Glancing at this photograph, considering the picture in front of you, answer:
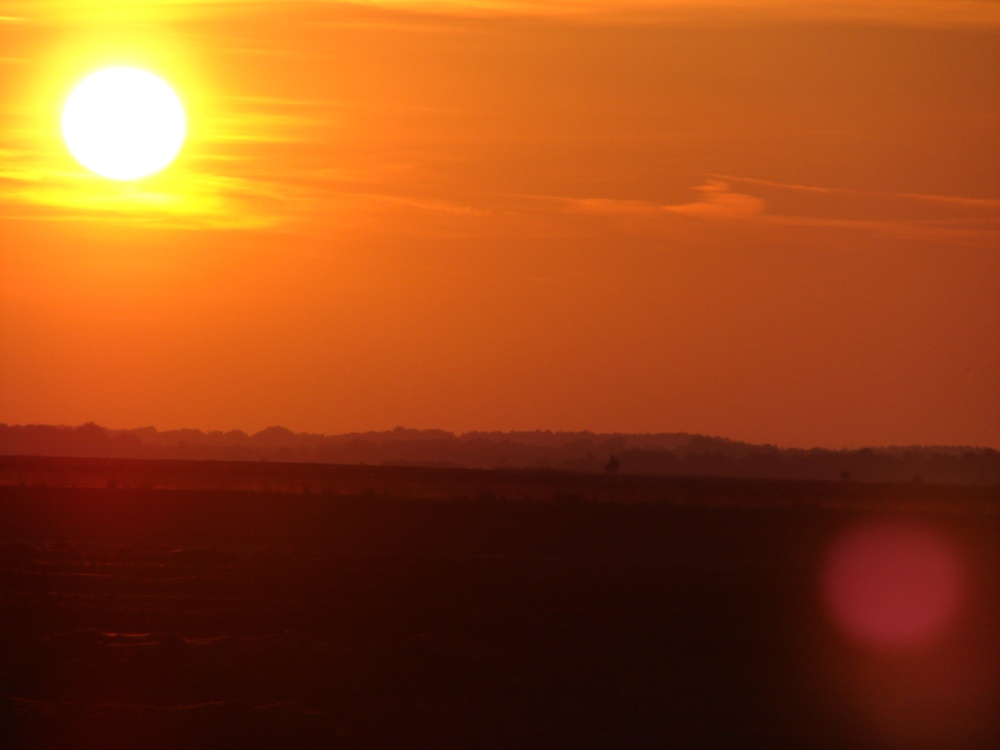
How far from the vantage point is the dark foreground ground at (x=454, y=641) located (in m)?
19.5

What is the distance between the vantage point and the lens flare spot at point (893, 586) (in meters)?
29.0

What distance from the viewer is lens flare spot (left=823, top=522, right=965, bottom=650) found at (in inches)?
1141

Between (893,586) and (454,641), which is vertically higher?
(893,586)

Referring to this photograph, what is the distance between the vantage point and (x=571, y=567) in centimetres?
3803

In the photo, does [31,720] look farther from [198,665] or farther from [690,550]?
[690,550]

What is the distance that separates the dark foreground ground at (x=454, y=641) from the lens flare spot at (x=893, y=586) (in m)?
0.46

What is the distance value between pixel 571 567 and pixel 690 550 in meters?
7.47

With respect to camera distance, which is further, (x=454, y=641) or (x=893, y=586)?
(x=893, y=586)

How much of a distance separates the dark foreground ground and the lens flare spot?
0.46 meters

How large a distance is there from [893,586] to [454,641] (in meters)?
12.4

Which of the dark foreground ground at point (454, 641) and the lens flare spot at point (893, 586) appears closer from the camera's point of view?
the dark foreground ground at point (454, 641)

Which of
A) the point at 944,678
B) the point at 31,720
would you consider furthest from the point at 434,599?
the point at 31,720

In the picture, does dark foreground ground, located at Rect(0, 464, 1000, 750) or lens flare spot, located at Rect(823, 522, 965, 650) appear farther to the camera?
lens flare spot, located at Rect(823, 522, 965, 650)

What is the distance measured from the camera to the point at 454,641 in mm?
26094
